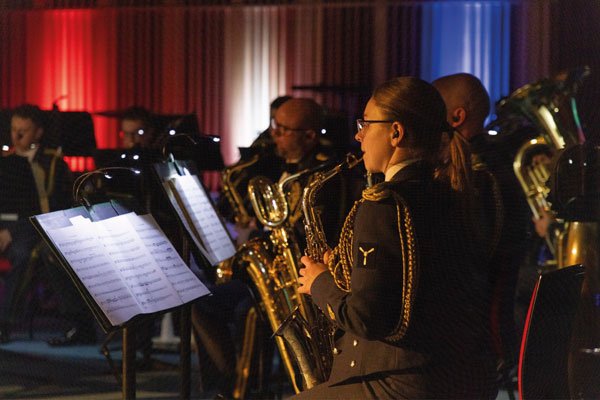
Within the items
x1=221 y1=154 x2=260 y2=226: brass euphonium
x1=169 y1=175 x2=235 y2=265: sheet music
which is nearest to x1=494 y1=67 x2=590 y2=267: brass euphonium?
x1=221 y1=154 x2=260 y2=226: brass euphonium

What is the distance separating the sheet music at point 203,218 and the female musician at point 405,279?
1.13 m

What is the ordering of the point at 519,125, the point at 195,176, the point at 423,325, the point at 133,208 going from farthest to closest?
the point at 519,125 < the point at 195,176 < the point at 133,208 < the point at 423,325

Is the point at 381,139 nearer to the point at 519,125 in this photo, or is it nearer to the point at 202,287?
the point at 202,287

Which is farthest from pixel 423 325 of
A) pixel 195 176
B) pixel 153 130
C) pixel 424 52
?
pixel 424 52

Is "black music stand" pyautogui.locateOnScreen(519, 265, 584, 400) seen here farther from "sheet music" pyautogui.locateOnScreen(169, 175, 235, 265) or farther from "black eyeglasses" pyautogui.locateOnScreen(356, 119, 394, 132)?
"sheet music" pyautogui.locateOnScreen(169, 175, 235, 265)

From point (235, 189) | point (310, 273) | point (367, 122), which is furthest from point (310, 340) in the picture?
point (235, 189)

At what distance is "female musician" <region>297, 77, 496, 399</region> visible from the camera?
1901 millimetres

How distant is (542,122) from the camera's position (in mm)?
4621

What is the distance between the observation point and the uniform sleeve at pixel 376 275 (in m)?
1.89

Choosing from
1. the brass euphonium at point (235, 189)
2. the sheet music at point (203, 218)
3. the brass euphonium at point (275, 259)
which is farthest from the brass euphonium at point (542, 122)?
the sheet music at point (203, 218)

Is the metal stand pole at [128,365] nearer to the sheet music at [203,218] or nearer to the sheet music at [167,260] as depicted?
the sheet music at [167,260]

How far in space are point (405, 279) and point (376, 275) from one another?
0.19 ft

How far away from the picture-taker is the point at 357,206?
2018 millimetres

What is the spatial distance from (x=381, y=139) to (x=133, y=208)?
3.19 ft
